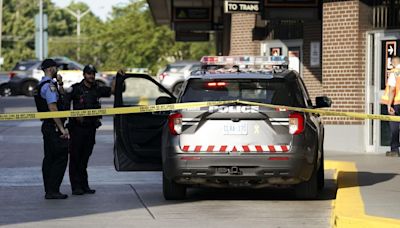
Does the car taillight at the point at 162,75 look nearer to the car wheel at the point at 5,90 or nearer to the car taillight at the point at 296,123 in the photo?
the car wheel at the point at 5,90

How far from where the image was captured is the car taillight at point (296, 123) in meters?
11.5

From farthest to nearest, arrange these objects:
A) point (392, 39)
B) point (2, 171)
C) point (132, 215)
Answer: point (392, 39), point (2, 171), point (132, 215)

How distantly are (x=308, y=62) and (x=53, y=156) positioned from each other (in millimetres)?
12057

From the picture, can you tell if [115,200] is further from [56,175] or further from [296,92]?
[296,92]

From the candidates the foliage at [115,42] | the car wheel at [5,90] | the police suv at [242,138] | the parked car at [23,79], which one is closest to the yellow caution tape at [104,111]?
the police suv at [242,138]

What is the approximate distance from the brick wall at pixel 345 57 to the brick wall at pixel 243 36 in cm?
691

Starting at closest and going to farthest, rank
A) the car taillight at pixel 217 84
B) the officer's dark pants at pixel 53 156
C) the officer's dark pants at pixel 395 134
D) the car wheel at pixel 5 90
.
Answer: the car taillight at pixel 217 84
the officer's dark pants at pixel 53 156
the officer's dark pants at pixel 395 134
the car wheel at pixel 5 90

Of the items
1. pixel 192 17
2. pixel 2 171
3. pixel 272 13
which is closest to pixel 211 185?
pixel 2 171

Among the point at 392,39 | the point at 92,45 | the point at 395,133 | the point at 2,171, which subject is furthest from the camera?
the point at 92,45

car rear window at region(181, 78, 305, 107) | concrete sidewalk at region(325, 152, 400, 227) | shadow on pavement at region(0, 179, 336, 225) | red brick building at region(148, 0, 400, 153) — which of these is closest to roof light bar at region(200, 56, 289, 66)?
car rear window at region(181, 78, 305, 107)

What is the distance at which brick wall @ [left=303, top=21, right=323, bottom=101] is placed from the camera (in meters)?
22.9

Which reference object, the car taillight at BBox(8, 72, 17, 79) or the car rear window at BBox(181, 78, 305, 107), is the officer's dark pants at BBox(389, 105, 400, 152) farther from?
the car taillight at BBox(8, 72, 17, 79)

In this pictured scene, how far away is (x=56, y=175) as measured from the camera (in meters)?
12.4

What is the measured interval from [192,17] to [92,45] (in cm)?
6420
